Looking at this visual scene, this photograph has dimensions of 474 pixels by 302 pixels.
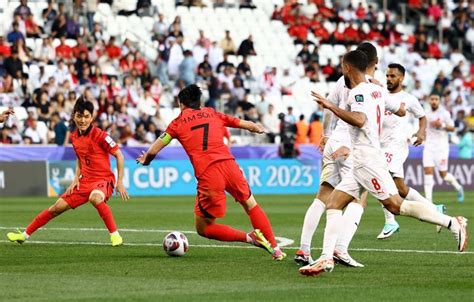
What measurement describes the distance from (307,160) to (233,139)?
2.33 m

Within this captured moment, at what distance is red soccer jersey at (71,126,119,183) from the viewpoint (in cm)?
1570

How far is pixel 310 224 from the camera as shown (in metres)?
12.8

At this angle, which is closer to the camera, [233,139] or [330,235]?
[330,235]

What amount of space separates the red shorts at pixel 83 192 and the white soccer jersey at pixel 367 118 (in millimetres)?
4817

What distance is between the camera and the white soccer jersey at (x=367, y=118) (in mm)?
11609

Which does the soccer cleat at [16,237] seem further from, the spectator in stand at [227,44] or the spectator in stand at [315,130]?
the spectator in stand at [227,44]

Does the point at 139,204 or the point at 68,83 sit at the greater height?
the point at 68,83

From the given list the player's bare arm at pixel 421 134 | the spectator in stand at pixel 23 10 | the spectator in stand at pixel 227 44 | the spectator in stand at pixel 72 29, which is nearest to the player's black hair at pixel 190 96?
the player's bare arm at pixel 421 134

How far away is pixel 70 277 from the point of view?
1148 centimetres

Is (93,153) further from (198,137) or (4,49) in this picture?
(4,49)

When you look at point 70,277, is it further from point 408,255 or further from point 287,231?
point 287,231

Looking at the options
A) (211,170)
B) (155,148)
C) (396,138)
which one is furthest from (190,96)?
(396,138)

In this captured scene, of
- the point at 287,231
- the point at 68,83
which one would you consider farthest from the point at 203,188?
the point at 68,83

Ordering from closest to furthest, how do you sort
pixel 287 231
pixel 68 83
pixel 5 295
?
1. pixel 5 295
2. pixel 287 231
3. pixel 68 83
